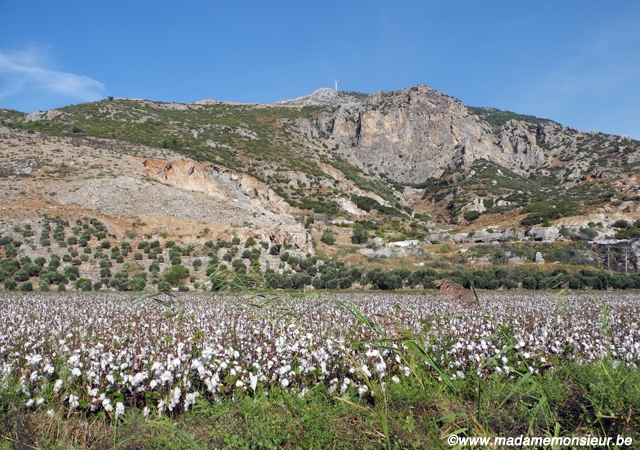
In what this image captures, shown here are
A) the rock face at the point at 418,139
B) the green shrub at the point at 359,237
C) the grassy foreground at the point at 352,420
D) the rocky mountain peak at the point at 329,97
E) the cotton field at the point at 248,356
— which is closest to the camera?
the grassy foreground at the point at 352,420

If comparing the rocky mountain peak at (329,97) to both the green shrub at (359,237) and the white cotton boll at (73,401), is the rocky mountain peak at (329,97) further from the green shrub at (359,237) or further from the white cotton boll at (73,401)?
the white cotton boll at (73,401)

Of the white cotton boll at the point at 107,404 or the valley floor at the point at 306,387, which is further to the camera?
the white cotton boll at the point at 107,404

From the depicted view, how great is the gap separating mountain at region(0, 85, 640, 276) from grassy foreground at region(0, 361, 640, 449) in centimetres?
3130

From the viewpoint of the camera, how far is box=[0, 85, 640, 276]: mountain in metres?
42.0

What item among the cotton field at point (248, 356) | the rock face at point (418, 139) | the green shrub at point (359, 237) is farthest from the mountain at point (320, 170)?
the cotton field at point (248, 356)

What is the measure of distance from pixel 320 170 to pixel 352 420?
80.6 m

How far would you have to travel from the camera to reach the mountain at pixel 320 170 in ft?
138

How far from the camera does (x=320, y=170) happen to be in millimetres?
83062

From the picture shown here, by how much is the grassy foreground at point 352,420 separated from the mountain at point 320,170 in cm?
3130

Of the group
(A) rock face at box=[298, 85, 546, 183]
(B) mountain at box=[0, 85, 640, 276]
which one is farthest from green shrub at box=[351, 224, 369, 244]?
(A) rock face at box=[298, 85, 546, 183]

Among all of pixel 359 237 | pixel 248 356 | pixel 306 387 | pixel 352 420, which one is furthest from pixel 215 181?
pixel 352 420

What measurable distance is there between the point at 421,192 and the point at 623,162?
4366 centimetres

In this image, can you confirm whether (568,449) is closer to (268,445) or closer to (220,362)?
(268,445)

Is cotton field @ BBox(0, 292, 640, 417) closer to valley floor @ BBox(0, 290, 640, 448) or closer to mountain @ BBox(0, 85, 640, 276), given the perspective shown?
valley floor @ BBox(0, 290, 640, 448)
